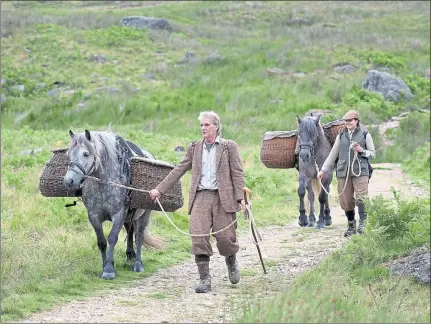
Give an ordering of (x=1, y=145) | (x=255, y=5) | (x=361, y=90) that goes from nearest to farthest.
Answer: (x=1, y=145), (x=361, y=90), (x=255, y=5)

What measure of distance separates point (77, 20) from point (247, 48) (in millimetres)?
11925

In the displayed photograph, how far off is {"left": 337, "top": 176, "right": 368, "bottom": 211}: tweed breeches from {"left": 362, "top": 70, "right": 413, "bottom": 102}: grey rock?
18191 mm

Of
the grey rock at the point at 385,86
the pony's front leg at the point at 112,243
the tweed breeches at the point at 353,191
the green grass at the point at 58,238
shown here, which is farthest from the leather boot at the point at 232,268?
the grey rock at the point at 385,86

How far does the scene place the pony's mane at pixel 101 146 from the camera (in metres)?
9.84

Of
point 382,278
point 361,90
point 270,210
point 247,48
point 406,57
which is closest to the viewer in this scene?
point 382,278

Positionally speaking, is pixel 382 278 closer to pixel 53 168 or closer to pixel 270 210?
pixel 53 168

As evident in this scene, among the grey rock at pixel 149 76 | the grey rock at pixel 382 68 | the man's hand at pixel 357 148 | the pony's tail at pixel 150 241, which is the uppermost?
the man's hand at pixel 357 148

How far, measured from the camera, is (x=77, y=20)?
47.4m

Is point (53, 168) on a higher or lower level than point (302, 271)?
higher

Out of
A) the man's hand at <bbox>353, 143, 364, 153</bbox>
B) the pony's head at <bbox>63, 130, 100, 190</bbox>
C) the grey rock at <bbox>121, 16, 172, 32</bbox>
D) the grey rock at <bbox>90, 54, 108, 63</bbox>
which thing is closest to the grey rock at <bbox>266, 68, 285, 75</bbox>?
the grey rock at <bbox>90, 54, 108, 63</bbox>

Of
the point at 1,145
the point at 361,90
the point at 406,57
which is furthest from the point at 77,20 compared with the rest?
the point at 1,145

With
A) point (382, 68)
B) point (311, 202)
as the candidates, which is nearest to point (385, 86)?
point (382, 68)

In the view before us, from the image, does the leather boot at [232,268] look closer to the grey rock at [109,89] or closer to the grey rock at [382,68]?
the grey rock at [109,89]

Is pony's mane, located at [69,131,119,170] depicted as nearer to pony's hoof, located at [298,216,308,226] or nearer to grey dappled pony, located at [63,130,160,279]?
grey dappled pony, located at [63,130,160,279]
